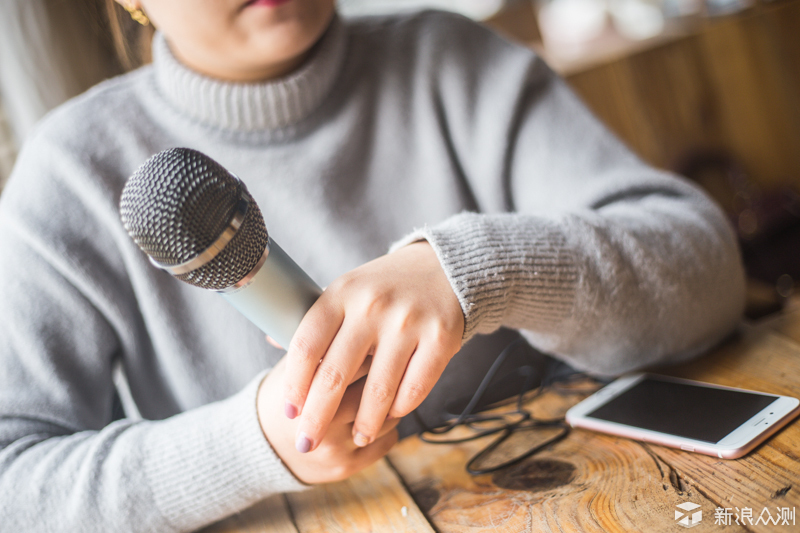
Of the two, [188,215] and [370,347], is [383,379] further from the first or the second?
Answer: [188,215]

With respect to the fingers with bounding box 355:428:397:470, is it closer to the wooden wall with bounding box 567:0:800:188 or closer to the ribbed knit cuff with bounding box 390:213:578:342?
the ribbed knit cuff with bounding box 390:213:578:342

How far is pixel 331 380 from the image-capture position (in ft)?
1.44

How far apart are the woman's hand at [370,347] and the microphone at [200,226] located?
0.05 m

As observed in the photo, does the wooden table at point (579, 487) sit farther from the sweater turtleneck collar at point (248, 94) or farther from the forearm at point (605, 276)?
the sweater turtleneck collar at point (248, 94)

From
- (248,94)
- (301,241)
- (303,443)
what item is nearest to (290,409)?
(303,443)

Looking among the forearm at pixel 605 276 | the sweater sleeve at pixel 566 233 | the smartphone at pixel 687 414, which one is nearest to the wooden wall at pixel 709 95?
the sweater sleeve at pixel 566 233

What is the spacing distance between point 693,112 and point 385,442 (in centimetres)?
179

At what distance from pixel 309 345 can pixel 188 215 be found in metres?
0.13

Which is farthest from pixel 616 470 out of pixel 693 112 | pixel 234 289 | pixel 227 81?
pixel 693 112

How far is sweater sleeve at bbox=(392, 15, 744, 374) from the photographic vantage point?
1.73 feet

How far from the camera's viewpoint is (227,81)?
77cm

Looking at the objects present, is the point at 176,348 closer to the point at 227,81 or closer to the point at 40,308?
the point at 40,308

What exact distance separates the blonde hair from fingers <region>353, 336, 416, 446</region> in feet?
2.64

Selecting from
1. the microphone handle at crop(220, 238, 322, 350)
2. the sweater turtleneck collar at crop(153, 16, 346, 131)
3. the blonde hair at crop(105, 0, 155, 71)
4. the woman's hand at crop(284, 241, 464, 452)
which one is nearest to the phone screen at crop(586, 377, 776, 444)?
the woman's hand at crop(284, 241, 464, 452)
